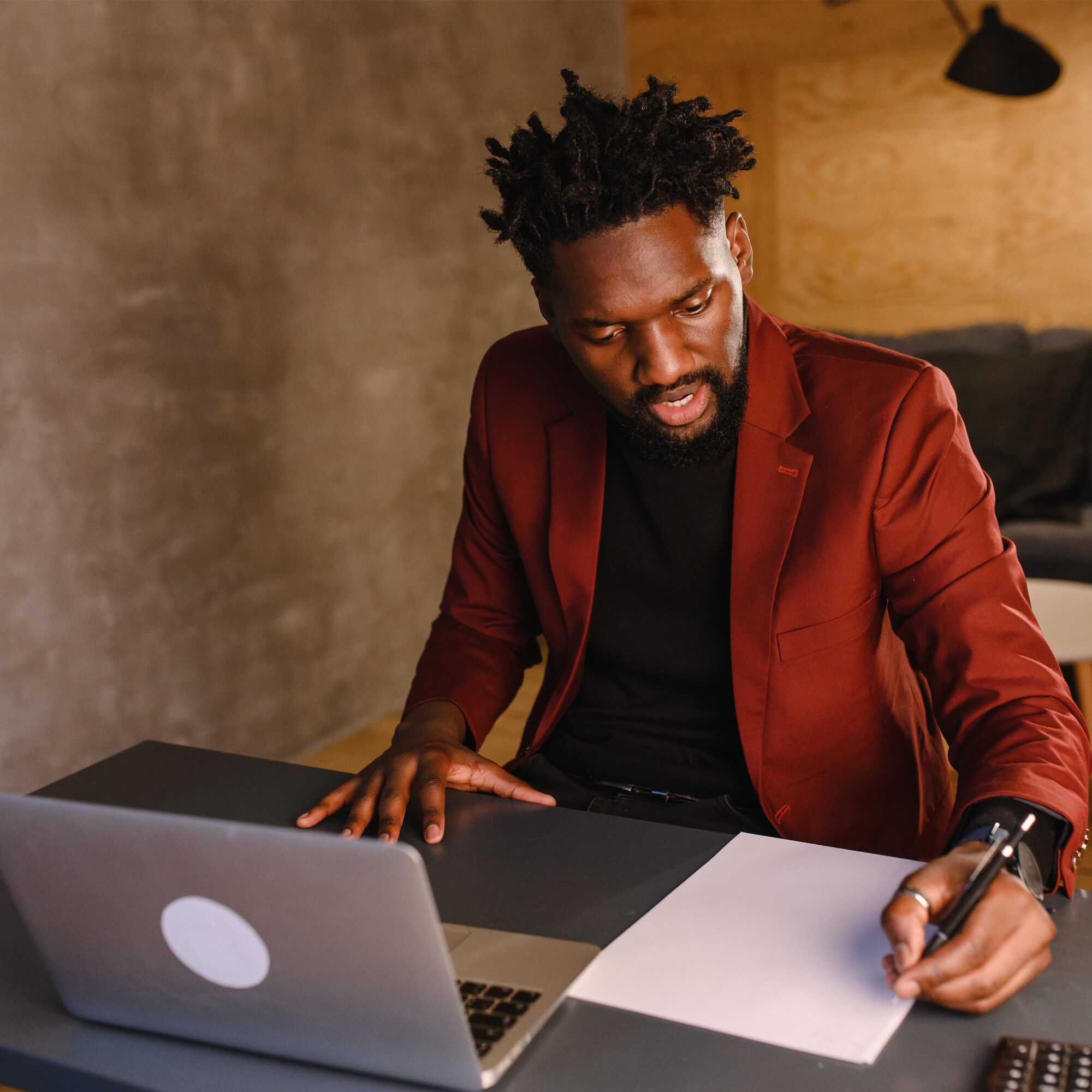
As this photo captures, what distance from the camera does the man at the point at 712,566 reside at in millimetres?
1209

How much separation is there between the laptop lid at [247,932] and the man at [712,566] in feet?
1.12

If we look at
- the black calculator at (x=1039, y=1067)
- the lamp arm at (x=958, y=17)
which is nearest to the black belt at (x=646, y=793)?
the black calculator at (x=1039, y=1067)

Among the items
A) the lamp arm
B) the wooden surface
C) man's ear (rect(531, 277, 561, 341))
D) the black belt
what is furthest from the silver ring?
the wooden surface

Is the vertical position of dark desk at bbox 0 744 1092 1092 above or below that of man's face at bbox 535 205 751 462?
below

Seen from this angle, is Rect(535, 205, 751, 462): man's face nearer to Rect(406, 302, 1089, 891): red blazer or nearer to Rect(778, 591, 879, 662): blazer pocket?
Rect(406, 302, 1089, 891): red blazer

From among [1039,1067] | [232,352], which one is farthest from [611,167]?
[232,352]

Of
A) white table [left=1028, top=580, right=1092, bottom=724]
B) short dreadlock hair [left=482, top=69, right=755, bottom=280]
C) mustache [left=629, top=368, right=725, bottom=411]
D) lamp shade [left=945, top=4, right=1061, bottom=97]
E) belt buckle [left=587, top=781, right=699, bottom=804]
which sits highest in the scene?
lamp shade [left=945, top=4, right=1061, bottom=97]

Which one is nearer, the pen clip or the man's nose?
the pen clip

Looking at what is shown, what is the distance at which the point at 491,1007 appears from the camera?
82 cm

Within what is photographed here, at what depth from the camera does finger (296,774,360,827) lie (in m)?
1.15

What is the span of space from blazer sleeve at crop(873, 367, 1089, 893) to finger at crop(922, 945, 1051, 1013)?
0.85ft

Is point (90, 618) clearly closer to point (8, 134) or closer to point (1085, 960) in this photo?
point (8, 134)

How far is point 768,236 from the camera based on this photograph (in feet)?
15.5

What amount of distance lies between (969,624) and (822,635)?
18 cm
